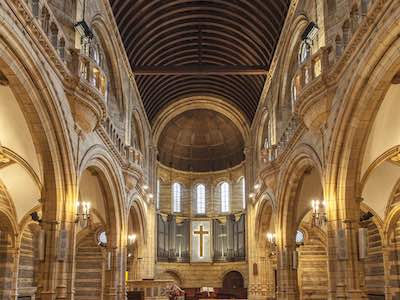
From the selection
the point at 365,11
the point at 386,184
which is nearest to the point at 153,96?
the point at 386,184

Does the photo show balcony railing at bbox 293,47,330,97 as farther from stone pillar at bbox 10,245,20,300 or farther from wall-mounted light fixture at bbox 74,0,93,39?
stone pillar at bbox 10,245,20,300

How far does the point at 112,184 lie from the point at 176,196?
→ 16937mm

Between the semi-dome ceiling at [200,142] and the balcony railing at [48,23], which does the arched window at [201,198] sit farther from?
the balcony railing at [48,23]

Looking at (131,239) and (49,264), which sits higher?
(131,239)

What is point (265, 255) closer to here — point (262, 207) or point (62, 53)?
point (262, 207)

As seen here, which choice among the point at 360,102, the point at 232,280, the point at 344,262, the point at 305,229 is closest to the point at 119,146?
the point at 344,262

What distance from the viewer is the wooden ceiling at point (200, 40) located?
2167 cm

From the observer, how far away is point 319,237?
90.9ft

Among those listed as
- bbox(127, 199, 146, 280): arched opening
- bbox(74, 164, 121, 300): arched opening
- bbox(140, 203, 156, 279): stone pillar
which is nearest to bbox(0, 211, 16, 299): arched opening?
bbox(74, 164, 121, 300): arched opening

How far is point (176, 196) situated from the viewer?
36.9 metres

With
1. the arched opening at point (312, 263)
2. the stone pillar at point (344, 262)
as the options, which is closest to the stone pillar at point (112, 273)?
the stone pillar at point (344, 262)

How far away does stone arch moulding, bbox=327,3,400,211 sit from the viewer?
10766 mm

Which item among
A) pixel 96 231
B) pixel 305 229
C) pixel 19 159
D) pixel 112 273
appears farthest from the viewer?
pixel 305 229

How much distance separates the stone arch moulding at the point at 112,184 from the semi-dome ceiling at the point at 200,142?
14.8m
